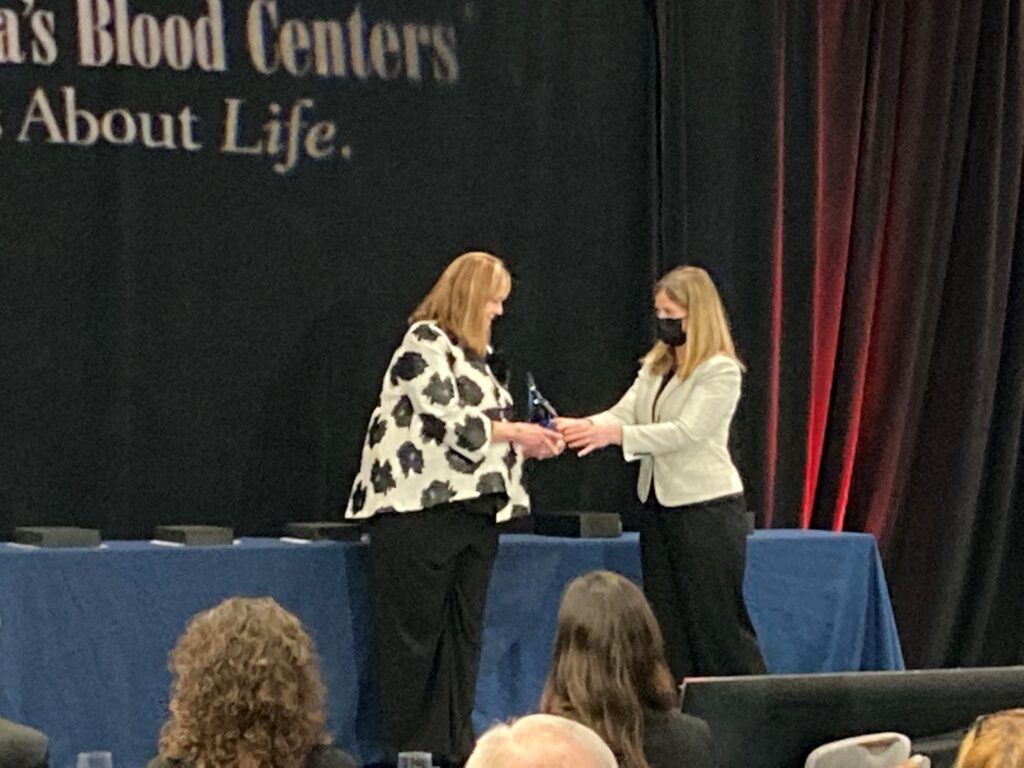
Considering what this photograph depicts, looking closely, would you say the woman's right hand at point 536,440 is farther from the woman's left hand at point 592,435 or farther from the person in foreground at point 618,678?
the person in foreground at point 618,678

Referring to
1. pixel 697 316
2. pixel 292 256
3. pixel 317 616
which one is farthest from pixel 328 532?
pixel 697 316

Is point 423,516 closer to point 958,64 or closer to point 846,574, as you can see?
point 846,574

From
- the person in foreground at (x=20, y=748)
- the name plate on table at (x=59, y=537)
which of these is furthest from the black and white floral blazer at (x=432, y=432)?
the person in foreground at (x=20, y=748)

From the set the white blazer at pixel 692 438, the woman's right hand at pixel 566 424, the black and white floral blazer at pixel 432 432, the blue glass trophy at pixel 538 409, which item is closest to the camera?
the black and white floral blazer at pixel 432 432

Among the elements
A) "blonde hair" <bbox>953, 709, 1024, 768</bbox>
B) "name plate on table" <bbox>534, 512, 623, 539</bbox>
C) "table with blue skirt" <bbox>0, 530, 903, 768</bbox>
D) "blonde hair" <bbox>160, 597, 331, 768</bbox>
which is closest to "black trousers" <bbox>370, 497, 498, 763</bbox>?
"table with blue skirt" <bbox>0, 530, 903, 768</bbox>

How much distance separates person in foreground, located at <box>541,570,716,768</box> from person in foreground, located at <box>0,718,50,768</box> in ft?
2.74

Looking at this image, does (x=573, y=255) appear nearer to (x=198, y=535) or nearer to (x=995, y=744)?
(x=198, y=535)

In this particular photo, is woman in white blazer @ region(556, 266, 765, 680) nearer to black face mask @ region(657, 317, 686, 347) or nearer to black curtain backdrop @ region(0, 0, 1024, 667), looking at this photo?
black face mask @ region(657, 317, 686, 347)

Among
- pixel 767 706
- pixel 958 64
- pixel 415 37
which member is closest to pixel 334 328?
pixel 415 37

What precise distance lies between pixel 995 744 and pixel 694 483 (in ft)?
11.8

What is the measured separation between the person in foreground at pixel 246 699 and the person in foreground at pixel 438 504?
7.27 ft

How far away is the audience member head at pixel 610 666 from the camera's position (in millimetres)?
3221

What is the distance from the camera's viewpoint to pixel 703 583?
18.7ft

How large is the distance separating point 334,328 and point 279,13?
1.03 metres
